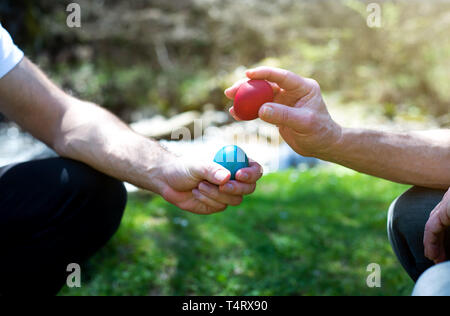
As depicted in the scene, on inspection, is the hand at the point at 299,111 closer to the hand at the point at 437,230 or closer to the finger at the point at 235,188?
the finger at the point at 235,188

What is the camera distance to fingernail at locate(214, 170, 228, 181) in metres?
1.65

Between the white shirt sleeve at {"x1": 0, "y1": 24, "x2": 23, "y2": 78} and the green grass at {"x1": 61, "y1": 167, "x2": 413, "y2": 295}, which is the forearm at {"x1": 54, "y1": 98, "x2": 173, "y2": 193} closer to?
the white shirt sleeve at {"x1": 0, "y1": 24, "x2": 23, "y2": 78}

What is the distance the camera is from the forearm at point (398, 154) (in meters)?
1.76

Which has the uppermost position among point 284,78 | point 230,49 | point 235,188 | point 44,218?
point 284,78

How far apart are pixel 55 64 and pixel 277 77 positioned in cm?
1205

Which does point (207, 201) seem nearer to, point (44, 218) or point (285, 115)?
point (285, 115)

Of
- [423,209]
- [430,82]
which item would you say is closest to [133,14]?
[430,82]

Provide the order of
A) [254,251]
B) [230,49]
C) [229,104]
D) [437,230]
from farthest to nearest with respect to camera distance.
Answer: [230,49] → [229,104] → [254,251] → [437,230]

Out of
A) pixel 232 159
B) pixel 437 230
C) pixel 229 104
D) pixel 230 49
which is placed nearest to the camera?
pixel 437 230

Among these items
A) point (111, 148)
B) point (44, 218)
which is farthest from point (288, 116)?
point (44, 218)

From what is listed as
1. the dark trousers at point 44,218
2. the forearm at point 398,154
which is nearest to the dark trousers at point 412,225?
the forearm at point 398,154

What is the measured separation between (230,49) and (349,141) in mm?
11812

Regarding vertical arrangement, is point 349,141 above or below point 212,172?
above

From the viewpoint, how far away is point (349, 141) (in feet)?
5.84
